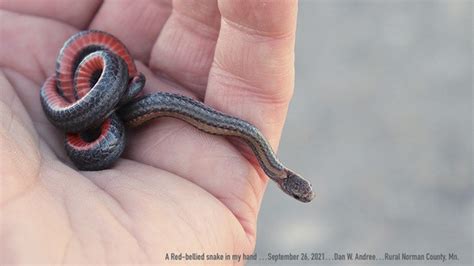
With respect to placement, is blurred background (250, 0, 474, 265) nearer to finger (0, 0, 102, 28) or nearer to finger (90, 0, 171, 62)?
finger (90, 0, 171, 62)

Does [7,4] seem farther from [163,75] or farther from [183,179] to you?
[183,179]

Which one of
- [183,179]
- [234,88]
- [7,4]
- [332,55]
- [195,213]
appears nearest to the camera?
[195,213]

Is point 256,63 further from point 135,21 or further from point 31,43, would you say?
point 31,43

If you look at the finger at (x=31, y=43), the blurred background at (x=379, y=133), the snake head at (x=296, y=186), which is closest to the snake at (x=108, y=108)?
the snake head at (x=296, y=186)

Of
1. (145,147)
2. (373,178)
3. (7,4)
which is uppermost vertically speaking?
(7,4)

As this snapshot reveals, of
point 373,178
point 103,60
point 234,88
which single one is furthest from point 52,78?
point 373,178

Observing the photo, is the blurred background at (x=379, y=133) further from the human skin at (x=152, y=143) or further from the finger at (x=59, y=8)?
the finger at (x=59, y=8)

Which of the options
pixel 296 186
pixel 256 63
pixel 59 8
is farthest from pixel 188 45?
pixel 296 186
